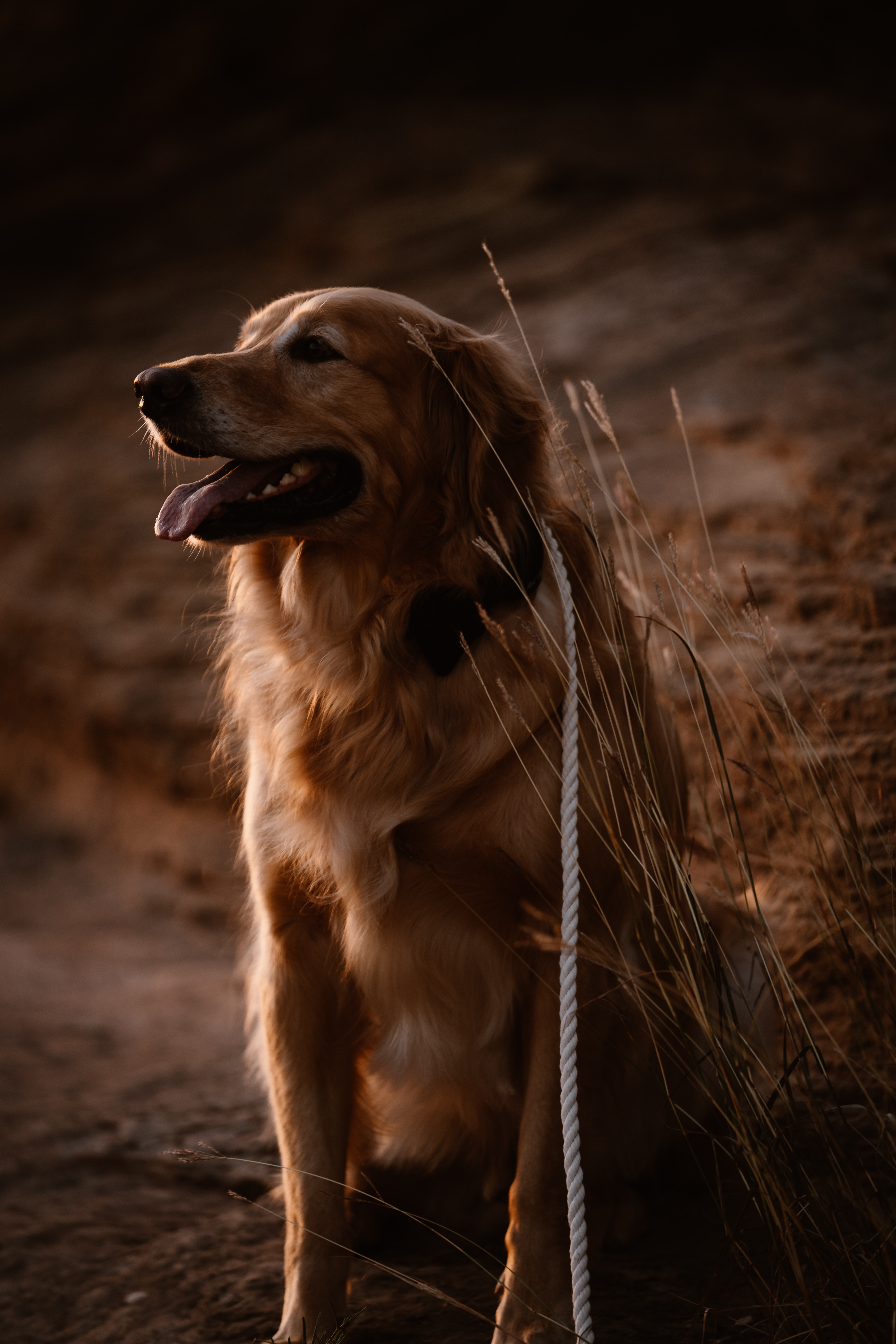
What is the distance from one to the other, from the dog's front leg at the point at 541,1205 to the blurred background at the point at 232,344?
0.15 meters

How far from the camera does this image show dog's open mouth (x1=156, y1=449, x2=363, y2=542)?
1.99 m

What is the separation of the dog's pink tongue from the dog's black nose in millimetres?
157

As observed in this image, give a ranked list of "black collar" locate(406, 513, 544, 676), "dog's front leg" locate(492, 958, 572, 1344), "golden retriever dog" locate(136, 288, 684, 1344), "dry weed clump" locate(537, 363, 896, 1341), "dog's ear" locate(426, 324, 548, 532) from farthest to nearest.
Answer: "dog's ear" locate(426, 324, 548, 532) < "black collar" locate(406, 513, 544, 676) < "golden retriever dog" locate(136, 288, 684, 1344) < "dog's front leg" locate(492, 958, 572, 1344) < "dry weed clump" locate(537, 363, 896, 1341)

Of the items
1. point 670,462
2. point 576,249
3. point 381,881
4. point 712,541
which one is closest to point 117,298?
point 576,249

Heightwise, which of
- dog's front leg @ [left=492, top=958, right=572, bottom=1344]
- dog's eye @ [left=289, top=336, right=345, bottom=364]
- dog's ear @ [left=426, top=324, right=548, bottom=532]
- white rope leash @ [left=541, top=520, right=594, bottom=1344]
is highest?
dog's eye @ [left=289, top=336, right=345, bottom=364]

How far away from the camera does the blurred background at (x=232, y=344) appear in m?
2.66

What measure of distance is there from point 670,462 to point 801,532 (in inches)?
52.6

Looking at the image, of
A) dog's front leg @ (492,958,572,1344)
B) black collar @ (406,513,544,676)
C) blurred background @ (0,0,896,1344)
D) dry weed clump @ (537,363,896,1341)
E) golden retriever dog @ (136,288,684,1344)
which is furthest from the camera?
blurred background @ (0,0,896,1344)

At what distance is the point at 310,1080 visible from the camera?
198 centimetres

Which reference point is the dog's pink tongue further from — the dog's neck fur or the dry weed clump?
the dry weed clump

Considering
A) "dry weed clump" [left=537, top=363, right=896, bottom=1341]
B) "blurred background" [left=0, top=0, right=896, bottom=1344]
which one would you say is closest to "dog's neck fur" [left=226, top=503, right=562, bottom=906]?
"dry weed clump" [left=537, top=363, right=896, bottom=1341]

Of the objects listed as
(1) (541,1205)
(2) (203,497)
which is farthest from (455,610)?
(1) (541,1205)

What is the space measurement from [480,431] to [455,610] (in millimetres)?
380

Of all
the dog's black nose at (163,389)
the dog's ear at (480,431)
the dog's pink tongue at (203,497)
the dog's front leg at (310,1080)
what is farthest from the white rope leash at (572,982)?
the dog's black nose at (163,389)
